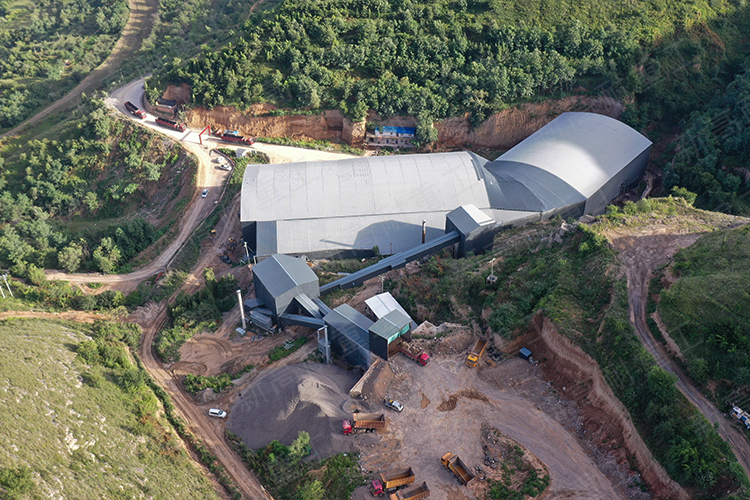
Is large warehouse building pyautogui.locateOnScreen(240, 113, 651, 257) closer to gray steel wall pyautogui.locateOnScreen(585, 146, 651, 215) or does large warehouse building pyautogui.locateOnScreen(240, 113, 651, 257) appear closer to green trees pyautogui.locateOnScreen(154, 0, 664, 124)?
gray steel wall pyautogui.locateOnScreen(585, 146, 651, 215)

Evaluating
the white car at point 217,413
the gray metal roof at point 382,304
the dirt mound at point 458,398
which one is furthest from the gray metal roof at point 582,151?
the white car at point 217,413

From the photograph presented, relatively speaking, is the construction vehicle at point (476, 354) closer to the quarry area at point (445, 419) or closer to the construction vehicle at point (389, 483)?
the quarry area at point (445, 419)

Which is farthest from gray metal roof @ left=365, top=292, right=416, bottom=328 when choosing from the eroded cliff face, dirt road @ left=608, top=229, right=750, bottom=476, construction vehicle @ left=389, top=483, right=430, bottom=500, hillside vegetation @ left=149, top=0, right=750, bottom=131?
hillside vegetation @ left=149, top=0, right=750, bottom=131

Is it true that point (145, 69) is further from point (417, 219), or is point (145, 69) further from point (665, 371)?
point (665, 371)

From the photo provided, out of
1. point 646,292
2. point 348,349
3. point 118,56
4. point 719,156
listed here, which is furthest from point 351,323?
point 118,56

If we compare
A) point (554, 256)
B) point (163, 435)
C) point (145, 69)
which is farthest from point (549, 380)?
point (145, 69)
